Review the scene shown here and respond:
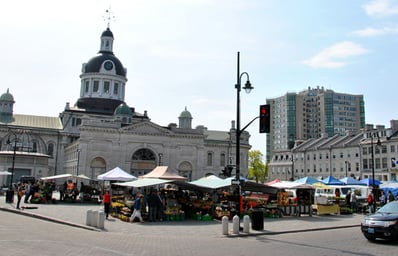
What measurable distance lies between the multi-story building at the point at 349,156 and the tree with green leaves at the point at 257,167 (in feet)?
46.6

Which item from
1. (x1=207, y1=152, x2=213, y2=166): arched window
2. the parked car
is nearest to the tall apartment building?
(x1=207, y1=152, x2=213, y2=166): arched window

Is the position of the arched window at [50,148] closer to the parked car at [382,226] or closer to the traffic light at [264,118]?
the traffic light at [264,118]

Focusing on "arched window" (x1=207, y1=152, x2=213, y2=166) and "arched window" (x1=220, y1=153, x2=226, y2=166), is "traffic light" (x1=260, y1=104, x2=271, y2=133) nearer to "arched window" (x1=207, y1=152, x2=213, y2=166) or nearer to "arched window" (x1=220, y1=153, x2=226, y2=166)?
"arched window" (x1=207, y1=152, x2=213, y2=166)

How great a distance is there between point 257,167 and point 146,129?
150ft

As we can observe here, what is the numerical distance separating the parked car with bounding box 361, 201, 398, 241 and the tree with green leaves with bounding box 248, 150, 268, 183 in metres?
88.0

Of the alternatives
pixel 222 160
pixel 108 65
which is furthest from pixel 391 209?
pixel 108 65

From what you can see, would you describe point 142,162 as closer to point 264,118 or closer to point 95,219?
point 95,219

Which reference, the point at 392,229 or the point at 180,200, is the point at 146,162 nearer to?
the point at 180,200

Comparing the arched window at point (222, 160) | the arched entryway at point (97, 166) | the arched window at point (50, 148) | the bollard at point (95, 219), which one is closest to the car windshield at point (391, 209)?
the bollard at point (95, 219)

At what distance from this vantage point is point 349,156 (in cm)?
7150

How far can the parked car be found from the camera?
14398 mm

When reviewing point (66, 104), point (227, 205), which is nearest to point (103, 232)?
point (227, 205)

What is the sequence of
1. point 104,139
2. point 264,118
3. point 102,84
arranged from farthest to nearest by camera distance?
1. point 102,84
2. point 104,139
3. point 264,118

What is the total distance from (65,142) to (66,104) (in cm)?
985
